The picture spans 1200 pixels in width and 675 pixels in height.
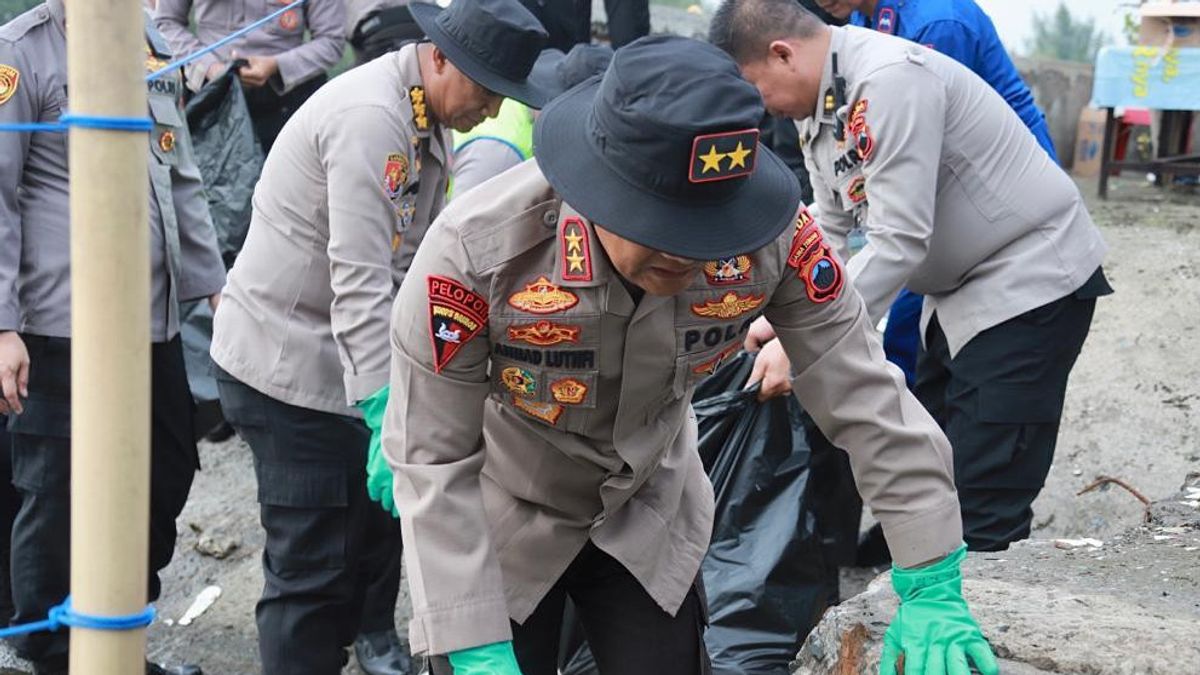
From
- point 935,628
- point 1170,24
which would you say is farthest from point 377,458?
point 1170,24

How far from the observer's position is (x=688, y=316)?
79.0 inches

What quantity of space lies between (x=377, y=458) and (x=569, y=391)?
2.45 ft

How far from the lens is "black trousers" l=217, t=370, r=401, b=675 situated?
3029 millimetres

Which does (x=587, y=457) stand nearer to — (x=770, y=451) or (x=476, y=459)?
(x=476, y=459)

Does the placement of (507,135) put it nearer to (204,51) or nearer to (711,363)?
(204,51)

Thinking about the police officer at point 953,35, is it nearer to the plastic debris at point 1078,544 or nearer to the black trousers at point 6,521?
the plastic debris at point 1078,544

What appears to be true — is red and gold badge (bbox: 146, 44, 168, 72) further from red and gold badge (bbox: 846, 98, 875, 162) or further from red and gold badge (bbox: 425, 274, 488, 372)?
red and gold badge (bbox: 425, 274, 488, 372)

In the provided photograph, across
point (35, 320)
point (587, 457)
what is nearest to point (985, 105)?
point (587, 457)

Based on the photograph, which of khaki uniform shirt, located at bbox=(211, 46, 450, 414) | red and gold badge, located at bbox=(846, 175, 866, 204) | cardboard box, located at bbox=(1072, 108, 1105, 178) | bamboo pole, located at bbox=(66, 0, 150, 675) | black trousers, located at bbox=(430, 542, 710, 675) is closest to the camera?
bamboo pole, located at bbox=(66, 0, 150, 675)

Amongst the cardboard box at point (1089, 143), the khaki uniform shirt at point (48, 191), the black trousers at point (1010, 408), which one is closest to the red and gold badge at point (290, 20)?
the khaki uniform shirt at point (48, 191)

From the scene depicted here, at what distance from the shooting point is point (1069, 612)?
7.51 feet

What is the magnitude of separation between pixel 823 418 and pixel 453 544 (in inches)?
23.3

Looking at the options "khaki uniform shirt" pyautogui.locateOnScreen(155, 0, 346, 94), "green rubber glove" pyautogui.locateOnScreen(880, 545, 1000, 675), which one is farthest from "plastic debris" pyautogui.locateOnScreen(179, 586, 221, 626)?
"green rubber glove" pyautogui.locateOnScreen(880, 545, 1000, 675)

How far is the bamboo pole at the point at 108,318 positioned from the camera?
53.2 inches
